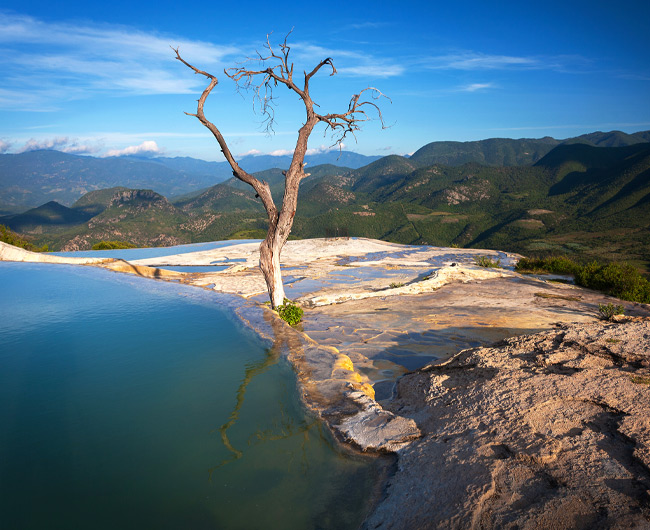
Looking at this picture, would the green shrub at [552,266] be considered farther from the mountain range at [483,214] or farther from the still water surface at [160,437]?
the mountain range at [483,214]

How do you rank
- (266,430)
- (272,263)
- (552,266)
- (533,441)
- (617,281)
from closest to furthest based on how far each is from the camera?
(533,441), (266,430), (272,263), (617,281), (552,266)

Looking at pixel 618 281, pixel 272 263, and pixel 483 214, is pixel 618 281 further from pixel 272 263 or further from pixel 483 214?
pixel 483 214

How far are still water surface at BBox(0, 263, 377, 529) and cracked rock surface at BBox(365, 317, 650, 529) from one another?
0.52 meters

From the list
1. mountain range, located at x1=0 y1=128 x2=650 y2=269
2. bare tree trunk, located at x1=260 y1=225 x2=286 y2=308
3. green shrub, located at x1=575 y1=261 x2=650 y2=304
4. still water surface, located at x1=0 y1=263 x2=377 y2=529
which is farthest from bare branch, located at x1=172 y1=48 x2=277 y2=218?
mountain range, located at x1=0 y1=128 x2=650 y2=269

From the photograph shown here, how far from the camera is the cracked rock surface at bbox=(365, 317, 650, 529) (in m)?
2.14

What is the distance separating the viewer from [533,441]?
108 inches

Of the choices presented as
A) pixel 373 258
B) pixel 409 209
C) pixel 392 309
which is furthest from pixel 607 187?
pixel 392 309

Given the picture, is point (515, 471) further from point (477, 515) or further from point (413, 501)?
point (413, 501)

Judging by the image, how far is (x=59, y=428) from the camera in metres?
3.64

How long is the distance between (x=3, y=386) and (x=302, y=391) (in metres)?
3.44

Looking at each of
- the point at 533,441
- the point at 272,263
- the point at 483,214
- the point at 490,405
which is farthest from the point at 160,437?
the point at 483,214

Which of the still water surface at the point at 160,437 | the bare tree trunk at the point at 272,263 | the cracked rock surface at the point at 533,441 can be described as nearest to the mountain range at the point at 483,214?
the bare tree trunk at the point at 272,263

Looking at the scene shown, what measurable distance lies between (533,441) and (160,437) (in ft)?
10.2

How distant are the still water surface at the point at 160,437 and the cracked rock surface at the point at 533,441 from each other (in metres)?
0.52
